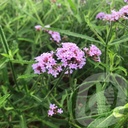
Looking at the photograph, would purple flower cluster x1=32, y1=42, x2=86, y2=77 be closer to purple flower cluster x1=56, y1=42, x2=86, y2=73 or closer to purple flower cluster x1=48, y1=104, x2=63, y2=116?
purple flower cluster x1=56, y1=42, x2=86, y2=73

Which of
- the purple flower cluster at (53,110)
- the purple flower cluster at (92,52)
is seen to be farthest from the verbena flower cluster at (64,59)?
the purple flower cluster at (53,110)

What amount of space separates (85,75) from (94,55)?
0.35 metres

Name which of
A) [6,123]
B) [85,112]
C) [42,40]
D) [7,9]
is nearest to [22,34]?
[42,40]

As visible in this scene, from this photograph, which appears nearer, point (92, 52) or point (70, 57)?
point (70, 57)

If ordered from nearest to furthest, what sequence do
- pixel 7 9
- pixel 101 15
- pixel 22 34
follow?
pixel 101 15 < pixel 22 34 < pixel 7 9

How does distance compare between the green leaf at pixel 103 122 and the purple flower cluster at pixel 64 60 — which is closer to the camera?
the green leaf at pixel 103 122

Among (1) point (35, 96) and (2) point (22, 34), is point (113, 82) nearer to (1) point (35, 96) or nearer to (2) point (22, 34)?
(1) point (35, 96)

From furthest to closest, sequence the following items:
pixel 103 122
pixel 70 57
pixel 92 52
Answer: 1. pixel 92 52
2. pixel 70 57
3. pixel 103 122

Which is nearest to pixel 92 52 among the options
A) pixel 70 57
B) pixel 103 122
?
pixel 70 57

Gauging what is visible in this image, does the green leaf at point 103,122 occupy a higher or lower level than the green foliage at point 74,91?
lower

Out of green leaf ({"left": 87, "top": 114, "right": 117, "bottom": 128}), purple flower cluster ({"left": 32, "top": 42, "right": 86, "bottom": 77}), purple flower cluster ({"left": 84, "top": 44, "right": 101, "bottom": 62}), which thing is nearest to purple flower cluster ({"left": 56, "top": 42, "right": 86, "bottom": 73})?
purple flower cluster ({"left": 32, "top": 42, "right": 86, "bottom": 77})

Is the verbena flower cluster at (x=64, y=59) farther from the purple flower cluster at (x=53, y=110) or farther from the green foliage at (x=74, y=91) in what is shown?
the purple flower cluster at (x=53, y=110)

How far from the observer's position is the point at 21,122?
1203mm

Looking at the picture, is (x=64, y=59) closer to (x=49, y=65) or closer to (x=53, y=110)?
(x=49, y=65)
